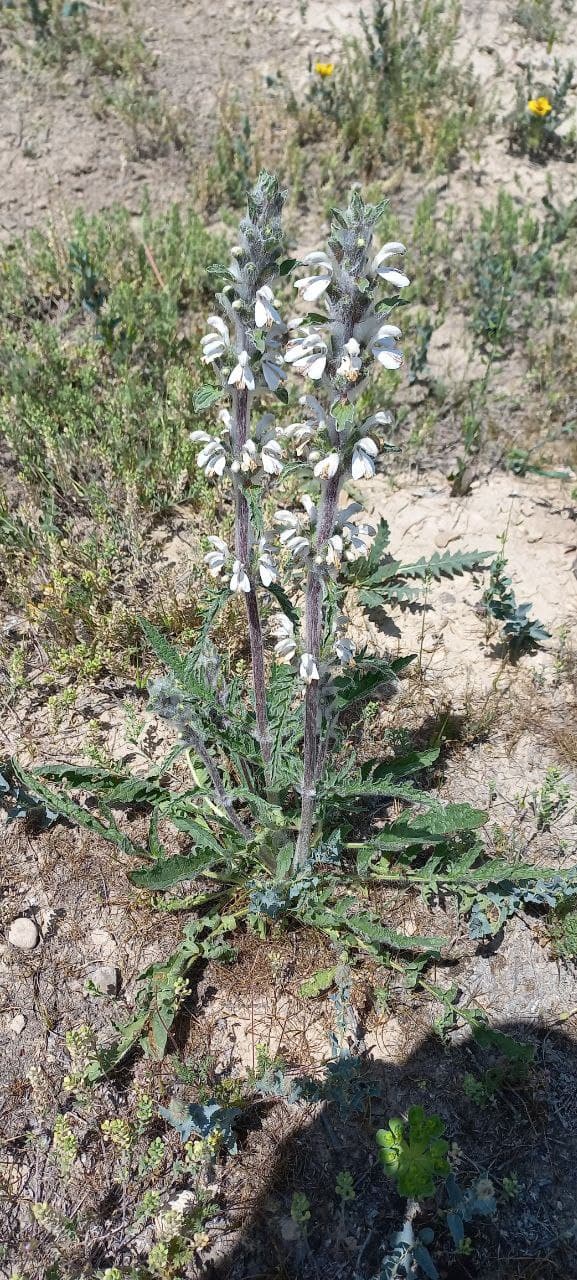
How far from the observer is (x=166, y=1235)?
9.78 ft

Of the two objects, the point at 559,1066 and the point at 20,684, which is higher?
the point at 20,684

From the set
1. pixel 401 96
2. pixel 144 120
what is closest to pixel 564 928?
pixel 401 96

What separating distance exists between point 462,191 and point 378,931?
24.2 ft

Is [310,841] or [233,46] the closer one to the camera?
[310,841]

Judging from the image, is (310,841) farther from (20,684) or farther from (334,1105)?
(20,684)

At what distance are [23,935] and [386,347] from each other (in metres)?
3.02

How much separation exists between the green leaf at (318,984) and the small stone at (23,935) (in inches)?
49.6

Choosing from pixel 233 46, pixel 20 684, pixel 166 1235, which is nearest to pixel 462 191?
pixel 233 46

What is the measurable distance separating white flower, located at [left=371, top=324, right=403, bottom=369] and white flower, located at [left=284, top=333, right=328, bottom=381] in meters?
0.15

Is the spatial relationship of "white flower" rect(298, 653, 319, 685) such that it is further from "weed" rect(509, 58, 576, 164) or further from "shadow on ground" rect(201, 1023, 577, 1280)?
"weed" rect(509, 58, 576, 164)

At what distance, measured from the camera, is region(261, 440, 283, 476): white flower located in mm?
2773

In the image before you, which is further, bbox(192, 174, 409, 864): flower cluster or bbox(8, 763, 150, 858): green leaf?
bbox(8, 763, 150, 858): green leaf

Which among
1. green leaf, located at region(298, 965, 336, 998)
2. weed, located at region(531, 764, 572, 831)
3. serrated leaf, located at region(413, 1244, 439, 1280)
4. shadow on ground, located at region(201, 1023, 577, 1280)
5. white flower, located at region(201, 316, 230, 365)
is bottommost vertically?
shadow on ground, located at region(201, 1023, 577, 1280)

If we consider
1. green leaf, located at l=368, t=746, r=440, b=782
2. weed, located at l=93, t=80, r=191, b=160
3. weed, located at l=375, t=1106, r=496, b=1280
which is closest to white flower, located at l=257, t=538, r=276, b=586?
green leaf, located at l=368, t=746, r=440, b=782
